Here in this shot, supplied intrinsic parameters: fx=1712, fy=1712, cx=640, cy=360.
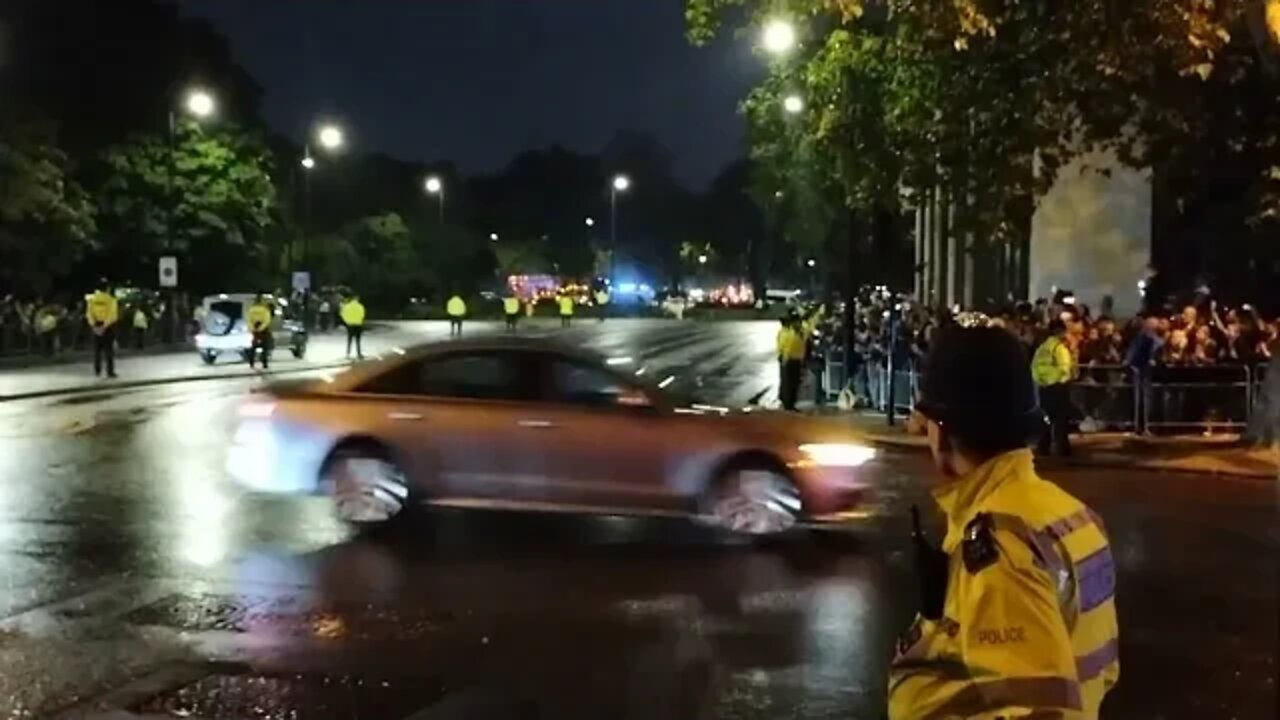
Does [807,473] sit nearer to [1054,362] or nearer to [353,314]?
[1054,362]

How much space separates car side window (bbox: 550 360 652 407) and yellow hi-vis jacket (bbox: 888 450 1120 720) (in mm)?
10023

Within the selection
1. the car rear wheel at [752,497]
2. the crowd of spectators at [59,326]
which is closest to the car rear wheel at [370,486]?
the car rear wheel at [752,497]

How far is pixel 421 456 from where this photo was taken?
43.2 feet

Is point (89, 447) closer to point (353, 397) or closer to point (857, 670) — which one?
point (353, 397)

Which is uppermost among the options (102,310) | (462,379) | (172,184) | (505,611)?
(172,184)

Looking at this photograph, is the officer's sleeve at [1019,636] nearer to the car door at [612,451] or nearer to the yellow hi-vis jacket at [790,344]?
the car door at [612,451]

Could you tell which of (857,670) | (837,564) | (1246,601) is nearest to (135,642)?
(857,670)

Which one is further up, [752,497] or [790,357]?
[790,357]

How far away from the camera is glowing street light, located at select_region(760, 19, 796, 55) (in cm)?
2000

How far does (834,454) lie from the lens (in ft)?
42.7

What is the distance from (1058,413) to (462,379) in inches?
359

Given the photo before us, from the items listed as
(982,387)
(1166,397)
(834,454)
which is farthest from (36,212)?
(982,387)

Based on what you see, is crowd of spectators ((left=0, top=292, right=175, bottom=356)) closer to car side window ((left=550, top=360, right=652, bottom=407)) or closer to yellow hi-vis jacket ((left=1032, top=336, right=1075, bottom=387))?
yellow hi-vis jacket ((left=1032, top=336, right=1075, bottom=387))

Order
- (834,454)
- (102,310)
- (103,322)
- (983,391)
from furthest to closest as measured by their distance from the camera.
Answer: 1. (103,322)
2. (102,310)
3. (834,454)
4. (983,391)
